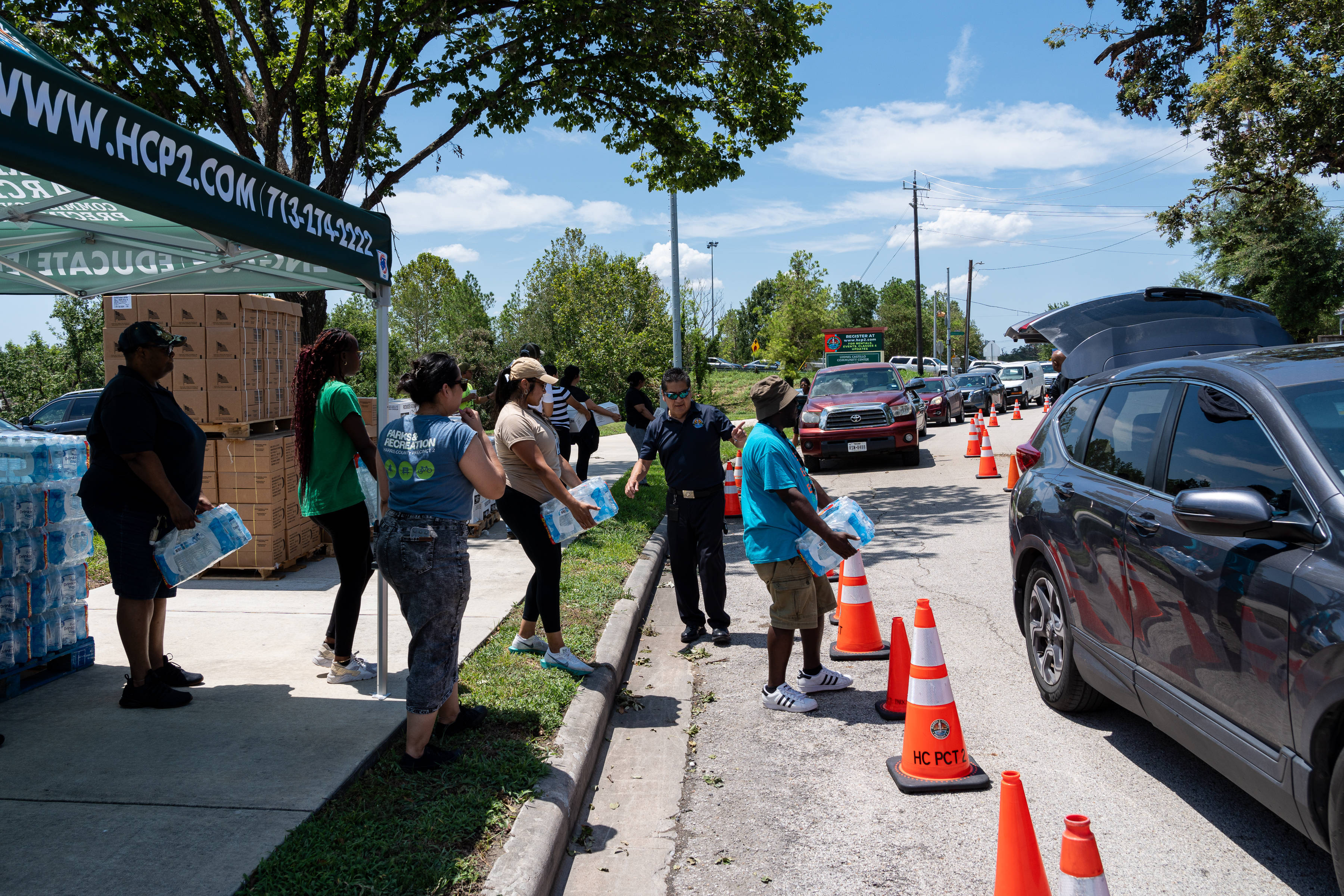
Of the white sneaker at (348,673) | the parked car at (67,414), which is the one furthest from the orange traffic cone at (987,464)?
the parked car at (67,414)

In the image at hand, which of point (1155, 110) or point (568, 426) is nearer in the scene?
point (568, 426)

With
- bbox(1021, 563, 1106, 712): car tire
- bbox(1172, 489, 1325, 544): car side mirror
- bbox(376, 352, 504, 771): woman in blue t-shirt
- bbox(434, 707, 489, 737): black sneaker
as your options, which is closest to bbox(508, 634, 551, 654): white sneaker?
bbox(434, 707, 489, 737): black sneaker

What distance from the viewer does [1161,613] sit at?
11.3ft

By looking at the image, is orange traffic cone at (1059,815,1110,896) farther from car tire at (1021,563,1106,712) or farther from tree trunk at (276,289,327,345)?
tree trunk at (276,289,327,345)

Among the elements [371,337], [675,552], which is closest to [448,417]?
[675,552]

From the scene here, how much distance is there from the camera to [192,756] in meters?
4.09

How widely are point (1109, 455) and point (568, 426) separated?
706 centimetres

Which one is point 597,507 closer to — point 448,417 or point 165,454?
point 448,417

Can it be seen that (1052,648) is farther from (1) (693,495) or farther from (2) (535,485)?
(2) (535,485)

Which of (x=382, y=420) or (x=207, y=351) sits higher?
(x=207, y=351)

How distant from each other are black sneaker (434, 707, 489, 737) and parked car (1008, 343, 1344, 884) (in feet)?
9.48

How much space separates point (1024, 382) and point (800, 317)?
18.3 meters

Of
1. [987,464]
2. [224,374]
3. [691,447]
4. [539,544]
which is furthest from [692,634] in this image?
[987,464]

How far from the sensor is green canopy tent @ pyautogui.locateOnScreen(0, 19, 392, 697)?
8.95ft
